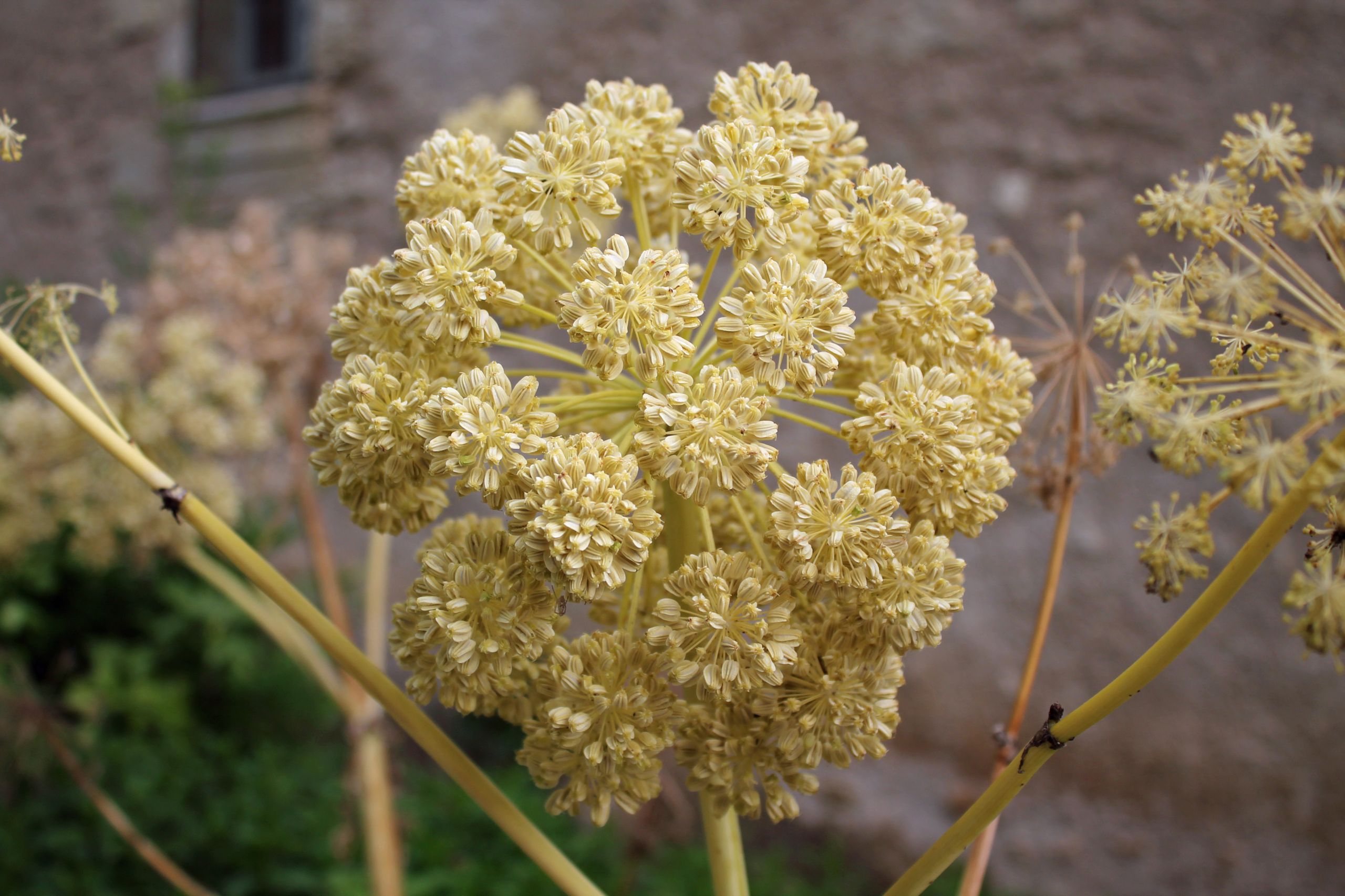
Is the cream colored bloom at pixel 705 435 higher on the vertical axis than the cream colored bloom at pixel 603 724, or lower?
higher

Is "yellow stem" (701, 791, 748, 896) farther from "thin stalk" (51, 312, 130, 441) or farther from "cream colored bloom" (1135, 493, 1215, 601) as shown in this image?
"thin stalk" (51, 312, 130, 441)

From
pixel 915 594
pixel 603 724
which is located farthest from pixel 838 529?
pixel 603 724

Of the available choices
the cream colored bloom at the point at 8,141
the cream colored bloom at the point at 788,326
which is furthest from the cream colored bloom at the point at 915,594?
the cream colored bloom at the point at 8,141

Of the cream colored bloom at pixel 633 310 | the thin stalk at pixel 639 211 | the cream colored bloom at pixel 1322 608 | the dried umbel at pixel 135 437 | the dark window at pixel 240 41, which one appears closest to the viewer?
the cream colored bloom at pixel 1322 608

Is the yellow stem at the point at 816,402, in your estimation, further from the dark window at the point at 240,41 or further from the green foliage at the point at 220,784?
the dark window at the point at 240,41

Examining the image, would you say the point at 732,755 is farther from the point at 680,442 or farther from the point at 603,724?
the point at 680,442

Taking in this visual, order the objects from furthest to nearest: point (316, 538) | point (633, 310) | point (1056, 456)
Result: point (316, 538) < point (1056, 456) < point (633, 310)
